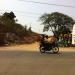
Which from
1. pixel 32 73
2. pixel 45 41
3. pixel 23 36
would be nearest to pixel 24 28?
pixel 23 36

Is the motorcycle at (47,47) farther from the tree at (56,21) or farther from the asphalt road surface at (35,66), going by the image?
the tree at (56,21)

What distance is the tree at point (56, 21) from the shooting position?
97.2m

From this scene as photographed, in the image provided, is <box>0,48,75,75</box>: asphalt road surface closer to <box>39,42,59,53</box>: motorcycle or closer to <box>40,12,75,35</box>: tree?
<box>39,42,59,53</box>: motorcycle

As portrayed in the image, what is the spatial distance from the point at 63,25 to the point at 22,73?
→ 83258mm

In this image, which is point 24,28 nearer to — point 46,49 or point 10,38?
point 10,38

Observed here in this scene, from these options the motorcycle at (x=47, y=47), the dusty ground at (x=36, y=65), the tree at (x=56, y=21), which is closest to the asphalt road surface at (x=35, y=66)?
the dusty ground at (x=36, y=65)

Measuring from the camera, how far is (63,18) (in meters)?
100

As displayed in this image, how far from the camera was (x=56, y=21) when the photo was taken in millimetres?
99125

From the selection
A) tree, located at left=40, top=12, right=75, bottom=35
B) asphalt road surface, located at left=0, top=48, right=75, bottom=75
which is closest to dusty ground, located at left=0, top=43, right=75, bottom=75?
asphalt road surface, located at left=0, top=48, right=75, bottom=75

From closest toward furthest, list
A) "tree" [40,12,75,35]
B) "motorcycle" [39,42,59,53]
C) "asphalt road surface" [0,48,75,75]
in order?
"asphalt road surface" [0,48,75,75] < "motorcycle" [39,42,59,53] < "tree" [40,12,75,35]

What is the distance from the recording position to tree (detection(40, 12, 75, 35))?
97188mm

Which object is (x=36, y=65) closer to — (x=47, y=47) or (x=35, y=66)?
(x=35, y=66)

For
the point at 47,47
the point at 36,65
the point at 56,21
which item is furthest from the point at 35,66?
the point at 56,21

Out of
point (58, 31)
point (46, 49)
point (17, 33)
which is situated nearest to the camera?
point (46, 49)
